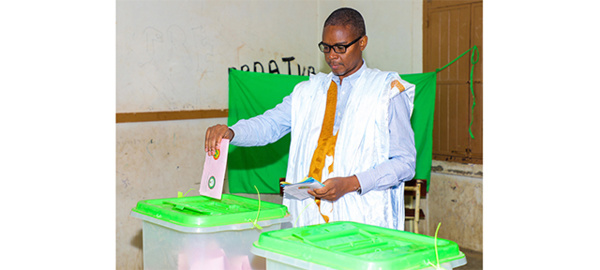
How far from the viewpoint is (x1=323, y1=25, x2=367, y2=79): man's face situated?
2383 millimetres

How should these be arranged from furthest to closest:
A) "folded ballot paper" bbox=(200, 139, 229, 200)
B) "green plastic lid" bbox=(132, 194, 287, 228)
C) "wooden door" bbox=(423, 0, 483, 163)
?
"wooden door" bbox=(423, 0, 483, 163) → "folded ballot paper" bbox=(200, 139, 229, 200) → "green plastic lid" bbox=(132, 194, 287, 228)

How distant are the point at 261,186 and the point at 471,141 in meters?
1.63

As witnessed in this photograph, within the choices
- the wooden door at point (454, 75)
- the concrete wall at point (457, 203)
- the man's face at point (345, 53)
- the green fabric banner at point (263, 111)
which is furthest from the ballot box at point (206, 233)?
the concrete wall at point (457, 203)

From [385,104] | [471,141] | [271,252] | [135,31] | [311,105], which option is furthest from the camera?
[471,141]

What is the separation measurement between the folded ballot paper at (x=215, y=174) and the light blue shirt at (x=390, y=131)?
27cm

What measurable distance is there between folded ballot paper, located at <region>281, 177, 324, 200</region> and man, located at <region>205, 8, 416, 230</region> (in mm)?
51

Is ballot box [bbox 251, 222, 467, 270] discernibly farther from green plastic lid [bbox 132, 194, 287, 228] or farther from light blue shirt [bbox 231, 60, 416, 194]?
light blue shirt [bbox 231, 60, 416, 194]

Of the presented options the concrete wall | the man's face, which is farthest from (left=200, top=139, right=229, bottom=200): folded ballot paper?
the concrete wall

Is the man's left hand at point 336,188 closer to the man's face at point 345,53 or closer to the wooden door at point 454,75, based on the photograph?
the man's face at point 345,53

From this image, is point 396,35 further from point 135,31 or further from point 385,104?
point 385,104

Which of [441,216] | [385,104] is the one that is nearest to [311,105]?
[385,104]

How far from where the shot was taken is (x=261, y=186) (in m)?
4.55

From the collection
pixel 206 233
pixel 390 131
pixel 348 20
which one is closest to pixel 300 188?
pixel 390 131

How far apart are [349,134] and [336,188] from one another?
27cm
